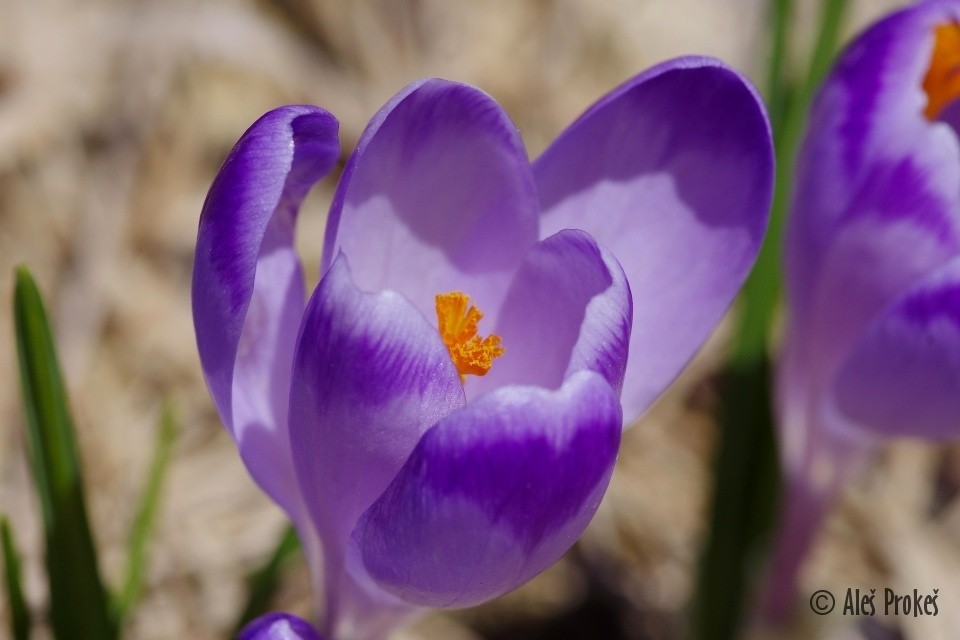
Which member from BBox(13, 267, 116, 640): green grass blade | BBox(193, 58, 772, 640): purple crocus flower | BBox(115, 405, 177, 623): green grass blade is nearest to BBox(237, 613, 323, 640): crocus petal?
BBox(193, 58, 772, 640): purple crocus flower

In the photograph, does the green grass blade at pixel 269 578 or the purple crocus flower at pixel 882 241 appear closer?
the purple crocus flower at pixel 882 241

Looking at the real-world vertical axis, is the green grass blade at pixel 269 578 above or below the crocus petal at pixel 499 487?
below

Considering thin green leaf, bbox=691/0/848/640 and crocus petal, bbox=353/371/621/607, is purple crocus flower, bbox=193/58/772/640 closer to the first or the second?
crocus petal, bbox=353/371/621/607

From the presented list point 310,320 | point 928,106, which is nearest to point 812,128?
point 928,106

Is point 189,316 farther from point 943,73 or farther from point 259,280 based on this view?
point 943,73
